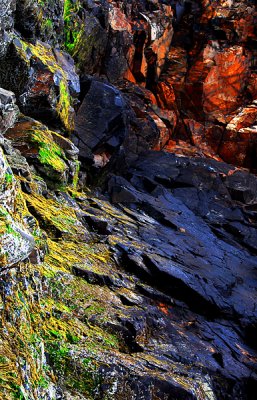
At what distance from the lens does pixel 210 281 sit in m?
14.3

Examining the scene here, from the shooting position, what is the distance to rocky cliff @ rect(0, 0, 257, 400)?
570cm

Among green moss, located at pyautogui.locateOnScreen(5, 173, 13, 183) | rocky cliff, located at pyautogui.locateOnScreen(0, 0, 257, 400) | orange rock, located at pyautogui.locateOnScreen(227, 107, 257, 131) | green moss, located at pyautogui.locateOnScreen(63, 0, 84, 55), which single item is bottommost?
rocky cliff, located at pyautogui.locateOnScreen(0, 0, 257, 400)

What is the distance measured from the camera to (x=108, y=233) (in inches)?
525

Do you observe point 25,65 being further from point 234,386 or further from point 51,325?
point 234,386

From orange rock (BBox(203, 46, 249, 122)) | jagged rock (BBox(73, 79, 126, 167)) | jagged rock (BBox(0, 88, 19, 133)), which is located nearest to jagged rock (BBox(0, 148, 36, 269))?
jagged rock (BBox(0, 88, 19, 133))

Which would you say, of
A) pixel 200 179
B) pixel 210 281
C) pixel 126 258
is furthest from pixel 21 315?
pixel 200 179

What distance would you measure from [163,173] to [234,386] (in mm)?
17911

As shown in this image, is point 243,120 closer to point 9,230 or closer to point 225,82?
point 225,82

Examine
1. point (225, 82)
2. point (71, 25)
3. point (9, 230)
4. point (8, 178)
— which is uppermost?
point (225, 82)

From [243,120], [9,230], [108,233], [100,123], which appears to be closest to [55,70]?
[100,123]

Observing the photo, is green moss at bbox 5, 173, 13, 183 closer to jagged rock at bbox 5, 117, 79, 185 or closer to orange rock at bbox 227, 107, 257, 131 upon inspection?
jagged rock at bbox 5, 117, 79, 185

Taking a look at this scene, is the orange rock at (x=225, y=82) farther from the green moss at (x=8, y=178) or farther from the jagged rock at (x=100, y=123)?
the green moss at (x=8, y=178)

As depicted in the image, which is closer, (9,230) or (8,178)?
(9,230)

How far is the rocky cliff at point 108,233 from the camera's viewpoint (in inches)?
224
